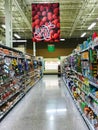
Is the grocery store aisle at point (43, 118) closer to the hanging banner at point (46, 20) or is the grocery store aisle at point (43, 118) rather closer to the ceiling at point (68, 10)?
the hanging banner at point (46, 20)

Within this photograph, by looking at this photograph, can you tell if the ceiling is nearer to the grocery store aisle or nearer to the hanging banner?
the hanging banner

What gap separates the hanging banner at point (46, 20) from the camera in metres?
8.53

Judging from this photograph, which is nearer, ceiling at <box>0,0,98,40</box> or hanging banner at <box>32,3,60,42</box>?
hanging banner at <box>32,3,60,42</box>

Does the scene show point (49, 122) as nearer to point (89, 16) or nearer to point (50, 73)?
point (89, 16)

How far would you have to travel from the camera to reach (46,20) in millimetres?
8539

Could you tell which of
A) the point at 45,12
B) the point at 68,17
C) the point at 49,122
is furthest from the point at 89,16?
the point at 49,122

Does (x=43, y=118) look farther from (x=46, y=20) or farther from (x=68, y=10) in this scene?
(x=68, y=10)

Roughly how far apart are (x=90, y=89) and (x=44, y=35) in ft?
14.7

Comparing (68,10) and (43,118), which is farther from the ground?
(68,10)

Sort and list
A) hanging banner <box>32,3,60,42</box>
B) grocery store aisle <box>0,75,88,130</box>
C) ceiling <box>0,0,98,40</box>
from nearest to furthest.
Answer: grocery store aisle <box>0,75,88,130</box> → hanging banner <box>32,3,60,42</box> → ceiling <box>0,0,98,40</box>

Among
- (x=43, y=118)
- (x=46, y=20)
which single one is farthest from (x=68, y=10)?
(x=43, y=118)

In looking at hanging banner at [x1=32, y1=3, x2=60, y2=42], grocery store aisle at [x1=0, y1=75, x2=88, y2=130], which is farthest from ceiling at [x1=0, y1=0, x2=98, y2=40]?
grocery store aisle at [x1=0, y1=75, x2=88, y2=130]

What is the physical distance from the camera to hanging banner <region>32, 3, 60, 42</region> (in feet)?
28.0

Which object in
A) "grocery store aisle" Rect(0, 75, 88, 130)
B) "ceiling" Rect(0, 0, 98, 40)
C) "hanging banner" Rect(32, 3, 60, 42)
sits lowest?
"grocery store aisle" Rect(0, 75, 88, 130)
